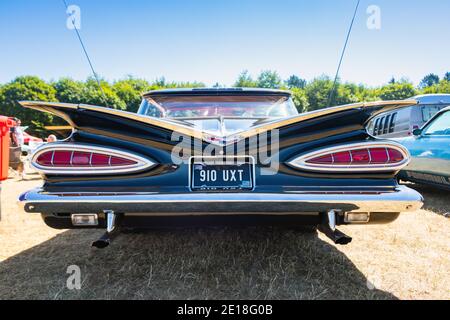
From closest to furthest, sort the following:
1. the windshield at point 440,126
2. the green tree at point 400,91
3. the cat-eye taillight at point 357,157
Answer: the cat-eye taillight at point 357,157 → the windshield at point 440,126 → the green tree at point 400,91

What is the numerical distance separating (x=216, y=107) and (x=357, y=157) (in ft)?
5.18

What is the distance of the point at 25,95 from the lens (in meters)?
43.5

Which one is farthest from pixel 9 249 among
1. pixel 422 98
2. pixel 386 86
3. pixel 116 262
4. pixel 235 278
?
pixel 386 86

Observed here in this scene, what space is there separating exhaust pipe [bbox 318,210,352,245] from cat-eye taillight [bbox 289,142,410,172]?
0.30 meters

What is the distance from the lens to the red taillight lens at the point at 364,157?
6.40 feet

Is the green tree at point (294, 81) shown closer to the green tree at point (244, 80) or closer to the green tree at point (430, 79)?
the green tree at point (244, 80)

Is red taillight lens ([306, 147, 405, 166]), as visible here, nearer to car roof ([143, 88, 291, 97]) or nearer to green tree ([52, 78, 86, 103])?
car roof ([143, 88, 291, 97])

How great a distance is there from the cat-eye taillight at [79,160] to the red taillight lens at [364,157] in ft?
4.11

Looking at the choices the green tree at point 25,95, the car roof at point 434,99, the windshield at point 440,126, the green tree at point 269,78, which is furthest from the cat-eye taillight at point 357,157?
the green tree at point 269,78

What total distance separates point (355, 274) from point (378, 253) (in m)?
0.61

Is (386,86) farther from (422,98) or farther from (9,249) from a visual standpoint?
(9,249)

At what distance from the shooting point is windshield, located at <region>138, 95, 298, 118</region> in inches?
121

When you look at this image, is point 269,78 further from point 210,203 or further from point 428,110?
point 210,203
